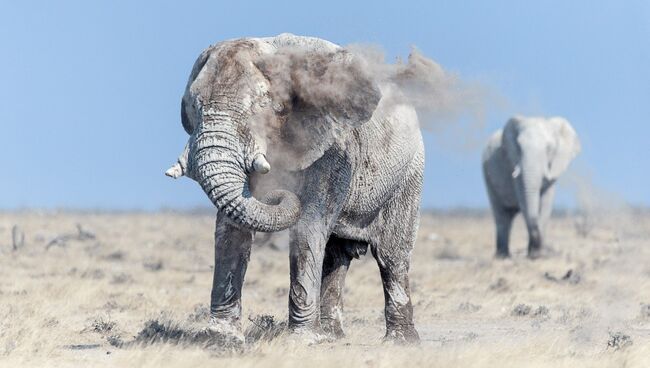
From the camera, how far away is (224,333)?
1288 centimetres

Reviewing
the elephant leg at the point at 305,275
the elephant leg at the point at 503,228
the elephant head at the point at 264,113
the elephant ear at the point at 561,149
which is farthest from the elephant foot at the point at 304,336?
the elephant leg at the point at 503,228

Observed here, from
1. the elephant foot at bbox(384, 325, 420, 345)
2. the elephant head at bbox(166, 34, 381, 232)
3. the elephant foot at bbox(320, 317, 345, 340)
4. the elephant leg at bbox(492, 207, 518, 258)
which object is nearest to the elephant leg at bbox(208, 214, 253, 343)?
the elephant head at bbox(166, 34, 381, 232)

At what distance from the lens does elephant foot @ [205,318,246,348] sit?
12.8m

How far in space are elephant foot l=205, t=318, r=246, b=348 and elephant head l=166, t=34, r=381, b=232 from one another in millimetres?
1207

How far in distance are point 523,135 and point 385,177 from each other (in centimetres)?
1892

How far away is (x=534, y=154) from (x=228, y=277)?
2001 centimetres

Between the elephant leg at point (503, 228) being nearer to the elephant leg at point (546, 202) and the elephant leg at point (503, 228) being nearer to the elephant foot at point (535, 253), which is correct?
the elephant leg at point (546, 202)

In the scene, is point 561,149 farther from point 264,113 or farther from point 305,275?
point 264,113

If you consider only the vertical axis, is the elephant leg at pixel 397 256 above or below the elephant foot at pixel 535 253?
above

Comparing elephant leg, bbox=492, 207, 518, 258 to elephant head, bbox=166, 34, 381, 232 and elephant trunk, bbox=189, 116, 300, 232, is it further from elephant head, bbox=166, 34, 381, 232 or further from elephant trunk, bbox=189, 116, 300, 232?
elephant trunk, bbox=189, 116, 300, 232

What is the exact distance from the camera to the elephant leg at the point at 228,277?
12.9 m

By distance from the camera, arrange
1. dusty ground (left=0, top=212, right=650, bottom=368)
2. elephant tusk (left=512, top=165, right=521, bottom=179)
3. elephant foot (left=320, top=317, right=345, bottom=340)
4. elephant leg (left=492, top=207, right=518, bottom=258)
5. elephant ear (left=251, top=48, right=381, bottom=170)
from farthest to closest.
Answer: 1. elephant leg (left=492, top=207, right=518, bottom=258)
2. elephant tusk (left=512, top=165, right=521, bottom=179)
3. elephant foot (left=320, top=317, right=345, bottom=340)
4. elephant ear (left=251, top=48, right=381, bottom=170)
5. dusty ground (left=0, top=212, right=650, bottom=368)

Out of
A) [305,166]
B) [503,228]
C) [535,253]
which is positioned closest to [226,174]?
[305,166]

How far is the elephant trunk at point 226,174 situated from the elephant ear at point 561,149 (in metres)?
20.8
